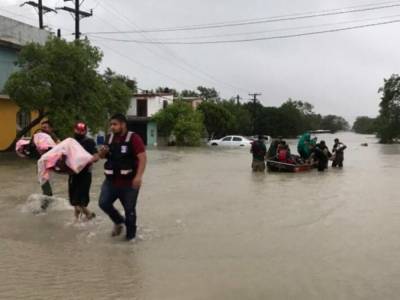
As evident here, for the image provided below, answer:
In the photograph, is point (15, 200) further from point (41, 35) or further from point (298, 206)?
point (41, 35)

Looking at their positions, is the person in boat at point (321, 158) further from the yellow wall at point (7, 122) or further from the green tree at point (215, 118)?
the green tree at point (215, 118)

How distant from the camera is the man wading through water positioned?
26.0 ft

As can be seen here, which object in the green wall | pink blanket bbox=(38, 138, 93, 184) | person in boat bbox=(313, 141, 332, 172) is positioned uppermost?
the green wall

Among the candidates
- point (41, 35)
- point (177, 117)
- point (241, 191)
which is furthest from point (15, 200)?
point (177, 117)

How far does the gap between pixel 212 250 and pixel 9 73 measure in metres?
24.2

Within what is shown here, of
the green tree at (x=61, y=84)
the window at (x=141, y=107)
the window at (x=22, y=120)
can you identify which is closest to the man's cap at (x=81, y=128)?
the green tree at (x=61, y=84)

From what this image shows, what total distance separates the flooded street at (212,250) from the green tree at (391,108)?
211 feet

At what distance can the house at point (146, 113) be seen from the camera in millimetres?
58719

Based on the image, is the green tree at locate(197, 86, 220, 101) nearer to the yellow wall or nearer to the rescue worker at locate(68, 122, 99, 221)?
the yellow wall

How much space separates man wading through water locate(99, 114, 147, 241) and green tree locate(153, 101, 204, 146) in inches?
1826

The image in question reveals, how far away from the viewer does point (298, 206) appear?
12398mm

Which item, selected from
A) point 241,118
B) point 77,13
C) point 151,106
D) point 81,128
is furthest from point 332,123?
point 81,128

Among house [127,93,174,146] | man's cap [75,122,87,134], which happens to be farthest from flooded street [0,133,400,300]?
house [127,93,174,146]

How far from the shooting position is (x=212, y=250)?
25.6 ft
